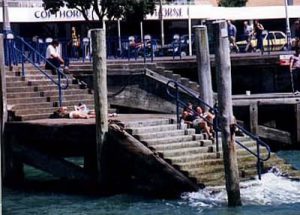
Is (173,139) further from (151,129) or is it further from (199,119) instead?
→ (199,119)

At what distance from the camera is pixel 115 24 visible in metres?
52.9

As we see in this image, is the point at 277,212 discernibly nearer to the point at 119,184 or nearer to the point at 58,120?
the point at 119,184

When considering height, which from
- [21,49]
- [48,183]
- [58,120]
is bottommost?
[48,183]

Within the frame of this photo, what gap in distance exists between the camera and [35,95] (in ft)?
76.3

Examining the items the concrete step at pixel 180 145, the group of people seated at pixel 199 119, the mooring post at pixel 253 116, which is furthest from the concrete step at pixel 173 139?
the mooring post at pixel 253 116

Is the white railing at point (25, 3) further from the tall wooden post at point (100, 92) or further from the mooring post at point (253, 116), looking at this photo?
the tall wooden post at point (100, 92)

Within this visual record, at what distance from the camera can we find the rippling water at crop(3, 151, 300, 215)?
16594 mm

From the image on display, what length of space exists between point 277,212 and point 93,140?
5.11 metres

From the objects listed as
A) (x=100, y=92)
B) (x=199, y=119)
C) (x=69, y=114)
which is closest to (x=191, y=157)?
(x=199, y=119)

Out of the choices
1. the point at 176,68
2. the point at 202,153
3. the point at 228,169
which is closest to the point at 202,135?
the point at 202,153

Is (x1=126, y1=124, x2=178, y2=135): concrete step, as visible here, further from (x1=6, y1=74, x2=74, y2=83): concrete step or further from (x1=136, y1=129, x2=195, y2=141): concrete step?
(x1=6, y1=74, x2=74, y2=83): concrete step

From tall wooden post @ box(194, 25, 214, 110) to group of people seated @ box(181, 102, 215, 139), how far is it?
761 mm

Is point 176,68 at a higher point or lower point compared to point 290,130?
higher

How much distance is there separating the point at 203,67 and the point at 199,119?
1872 mm
